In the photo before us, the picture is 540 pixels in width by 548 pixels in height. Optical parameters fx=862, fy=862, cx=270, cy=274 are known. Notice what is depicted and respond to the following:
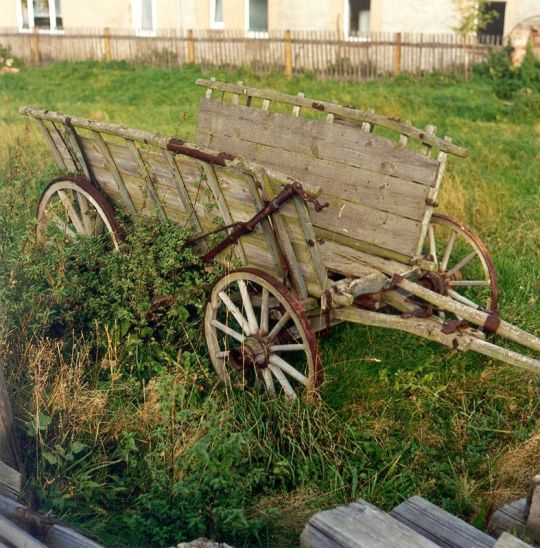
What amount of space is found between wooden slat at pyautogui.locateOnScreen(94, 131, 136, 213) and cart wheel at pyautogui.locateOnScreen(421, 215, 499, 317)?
6.77 feet

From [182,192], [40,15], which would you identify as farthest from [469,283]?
[40,15]

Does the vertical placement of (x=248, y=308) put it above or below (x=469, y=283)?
above

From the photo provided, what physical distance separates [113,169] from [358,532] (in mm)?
3643

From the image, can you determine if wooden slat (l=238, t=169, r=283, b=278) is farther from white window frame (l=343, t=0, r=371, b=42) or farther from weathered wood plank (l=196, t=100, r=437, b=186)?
white window frame (l=343, t=0, r=371, b=42)

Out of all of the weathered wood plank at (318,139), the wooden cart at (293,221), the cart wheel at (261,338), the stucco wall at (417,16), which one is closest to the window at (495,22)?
the stucco wall at (417,16)

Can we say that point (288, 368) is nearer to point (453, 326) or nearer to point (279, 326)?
point (279, 326)

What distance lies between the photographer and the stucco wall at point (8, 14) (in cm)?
2207

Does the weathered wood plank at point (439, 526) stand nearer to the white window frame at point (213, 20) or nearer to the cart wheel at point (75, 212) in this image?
the cart wheel at point (75, 212)

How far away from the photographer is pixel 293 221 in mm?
4750

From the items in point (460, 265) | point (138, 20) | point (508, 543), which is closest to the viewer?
point (508, 543)

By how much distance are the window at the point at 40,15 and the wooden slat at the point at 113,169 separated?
695 inches

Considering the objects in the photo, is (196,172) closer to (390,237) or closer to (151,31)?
(390,237)

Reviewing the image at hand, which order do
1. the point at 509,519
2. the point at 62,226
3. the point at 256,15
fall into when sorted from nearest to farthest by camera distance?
the point at 509,519 < the point at 62,226 < the point at 256,15

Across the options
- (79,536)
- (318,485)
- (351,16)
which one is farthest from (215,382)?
(351,16)
